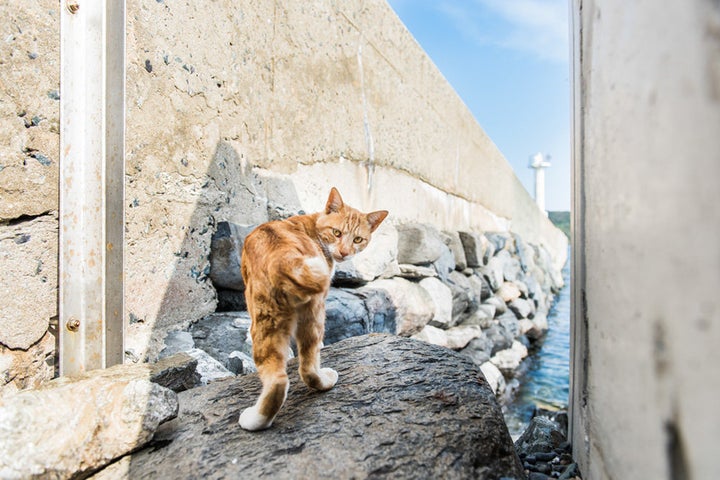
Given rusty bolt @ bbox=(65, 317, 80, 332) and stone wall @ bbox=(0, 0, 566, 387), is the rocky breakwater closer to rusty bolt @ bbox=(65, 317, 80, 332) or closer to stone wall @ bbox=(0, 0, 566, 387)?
stone wall @ bbox=(0, 0, 566, 387)

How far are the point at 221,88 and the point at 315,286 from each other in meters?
1.05

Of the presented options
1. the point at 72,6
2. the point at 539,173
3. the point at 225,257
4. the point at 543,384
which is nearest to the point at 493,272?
the point at 543,384

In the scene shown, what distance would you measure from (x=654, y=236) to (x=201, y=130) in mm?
1350

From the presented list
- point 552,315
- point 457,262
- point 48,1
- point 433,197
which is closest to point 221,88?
point 48,1

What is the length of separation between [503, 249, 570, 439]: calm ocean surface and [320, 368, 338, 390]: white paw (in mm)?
1885

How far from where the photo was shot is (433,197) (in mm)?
3688

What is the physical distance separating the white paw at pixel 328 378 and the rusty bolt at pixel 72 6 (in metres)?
1.10

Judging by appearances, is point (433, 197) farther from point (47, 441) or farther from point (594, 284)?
point (47, 441)

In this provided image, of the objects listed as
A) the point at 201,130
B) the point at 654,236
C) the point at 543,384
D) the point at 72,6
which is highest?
the point at 72,6

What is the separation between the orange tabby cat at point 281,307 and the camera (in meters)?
0.82

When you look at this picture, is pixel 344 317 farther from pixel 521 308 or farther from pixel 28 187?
pixel 521 308

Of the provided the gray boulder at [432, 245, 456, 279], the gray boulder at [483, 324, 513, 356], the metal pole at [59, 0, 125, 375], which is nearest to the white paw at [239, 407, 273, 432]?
the metal pole at [59, 0, 125, 375]

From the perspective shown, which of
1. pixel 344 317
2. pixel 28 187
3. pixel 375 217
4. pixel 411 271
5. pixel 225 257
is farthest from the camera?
pixel 411 271

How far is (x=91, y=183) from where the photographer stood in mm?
1104
